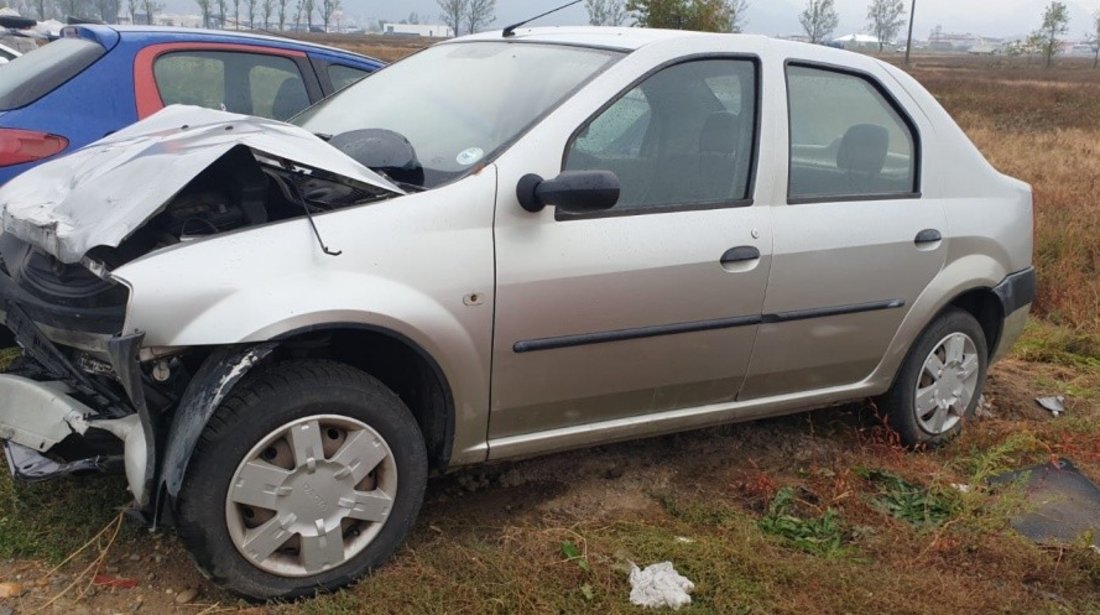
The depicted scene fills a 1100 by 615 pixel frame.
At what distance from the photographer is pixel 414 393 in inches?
132

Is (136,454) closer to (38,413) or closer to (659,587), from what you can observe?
(38,413)

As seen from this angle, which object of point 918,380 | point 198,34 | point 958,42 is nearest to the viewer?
point 918,380

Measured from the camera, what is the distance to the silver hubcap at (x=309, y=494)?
2.94 metres

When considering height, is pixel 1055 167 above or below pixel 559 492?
above

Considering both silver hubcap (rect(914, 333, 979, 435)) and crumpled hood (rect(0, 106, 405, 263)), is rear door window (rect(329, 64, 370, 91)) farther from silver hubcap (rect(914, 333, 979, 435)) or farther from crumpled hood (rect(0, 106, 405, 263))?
silver hubcap (rect(914, 333, 979, 435))

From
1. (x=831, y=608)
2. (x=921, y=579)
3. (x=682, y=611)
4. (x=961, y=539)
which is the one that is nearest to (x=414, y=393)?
(x=682, y=611)

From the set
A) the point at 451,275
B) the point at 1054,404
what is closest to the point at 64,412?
the point at 451,275

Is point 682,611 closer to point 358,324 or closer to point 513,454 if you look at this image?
point 513,454

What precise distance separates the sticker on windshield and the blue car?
2602mm

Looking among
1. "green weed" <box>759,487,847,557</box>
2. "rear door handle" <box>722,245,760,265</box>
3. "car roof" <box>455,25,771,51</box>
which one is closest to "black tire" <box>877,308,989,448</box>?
"green weed" <box>759,487,847,557</box>

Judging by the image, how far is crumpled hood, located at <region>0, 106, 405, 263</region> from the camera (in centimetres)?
290

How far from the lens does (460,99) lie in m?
3.76

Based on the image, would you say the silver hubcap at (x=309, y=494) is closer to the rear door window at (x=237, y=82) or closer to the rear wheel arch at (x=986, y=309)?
the rear wheel arch at (x=986, y=309)

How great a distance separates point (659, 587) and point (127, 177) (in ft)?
6.66
